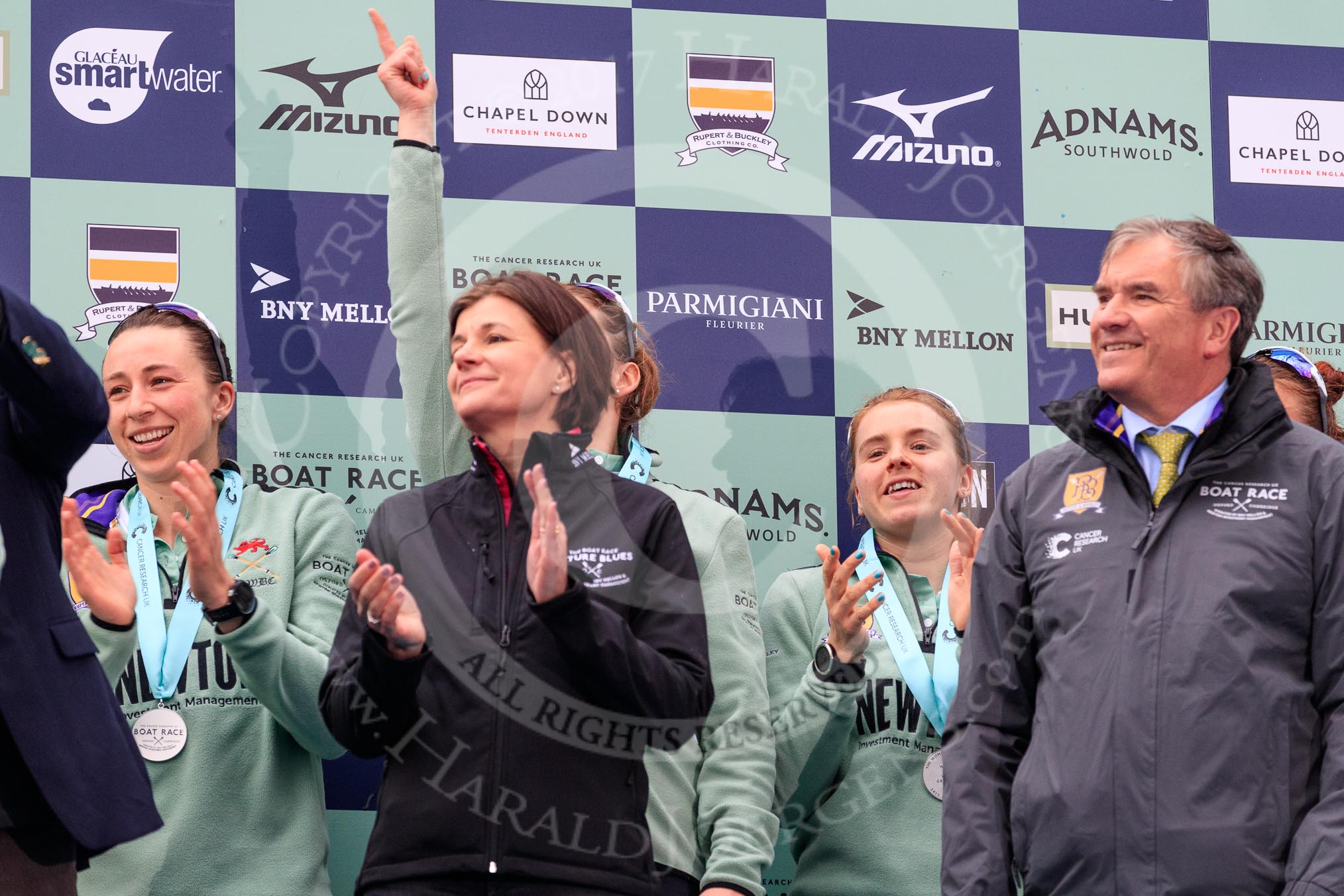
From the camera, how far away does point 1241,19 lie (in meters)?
4.79

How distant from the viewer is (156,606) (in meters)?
3.56

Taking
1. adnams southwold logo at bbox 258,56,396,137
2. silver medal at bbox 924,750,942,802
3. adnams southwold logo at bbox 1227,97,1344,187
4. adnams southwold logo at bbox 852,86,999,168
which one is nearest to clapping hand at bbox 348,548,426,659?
silver medal at bbox 924,750,942,802

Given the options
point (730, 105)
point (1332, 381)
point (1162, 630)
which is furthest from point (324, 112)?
point (1332, 381)

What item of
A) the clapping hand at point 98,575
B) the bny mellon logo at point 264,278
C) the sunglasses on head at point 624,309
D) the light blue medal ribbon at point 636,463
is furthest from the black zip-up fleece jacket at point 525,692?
the bny mellon logo at point 264,278

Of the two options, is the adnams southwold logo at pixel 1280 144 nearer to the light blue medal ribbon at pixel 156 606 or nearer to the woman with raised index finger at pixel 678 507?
the woman with raised index finger at pixel 678 507

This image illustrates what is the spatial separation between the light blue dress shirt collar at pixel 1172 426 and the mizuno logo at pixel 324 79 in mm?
2348

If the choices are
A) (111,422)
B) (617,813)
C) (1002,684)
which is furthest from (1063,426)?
(111,422)

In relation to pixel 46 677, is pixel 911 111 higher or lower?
higher

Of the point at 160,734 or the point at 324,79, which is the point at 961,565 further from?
the point at 324,79

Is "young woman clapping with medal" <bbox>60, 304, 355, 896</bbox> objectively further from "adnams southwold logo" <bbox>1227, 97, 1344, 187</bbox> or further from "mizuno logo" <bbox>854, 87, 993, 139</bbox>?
"adnams southwold logo" <bbox>1227, 97, 1344, 187</bbox>

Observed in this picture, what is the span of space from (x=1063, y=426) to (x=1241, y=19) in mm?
2429

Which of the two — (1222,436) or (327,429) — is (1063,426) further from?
(327,429)

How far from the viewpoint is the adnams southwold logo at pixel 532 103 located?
430cm

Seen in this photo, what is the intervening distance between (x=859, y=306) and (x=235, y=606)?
6.71ft
